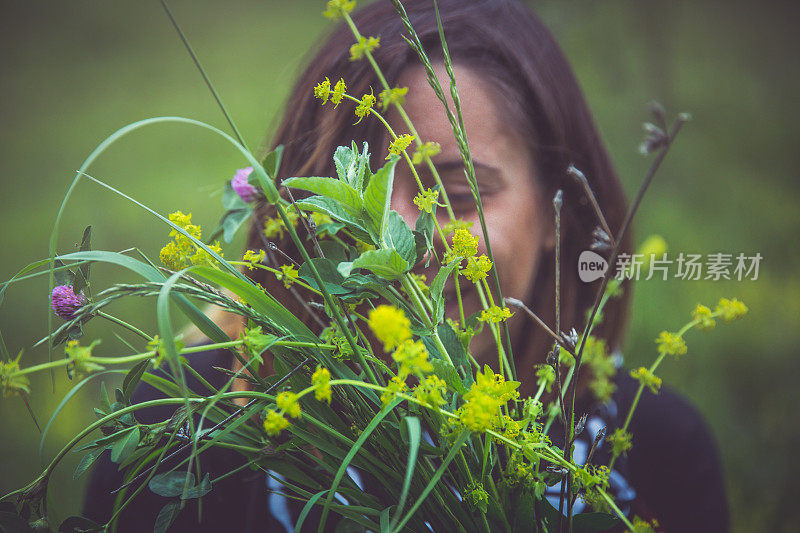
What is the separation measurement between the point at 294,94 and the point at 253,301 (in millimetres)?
484

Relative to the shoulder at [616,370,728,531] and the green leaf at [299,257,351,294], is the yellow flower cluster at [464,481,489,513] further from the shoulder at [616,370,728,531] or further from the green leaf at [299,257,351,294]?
the shoulder at [616,370,728,531]

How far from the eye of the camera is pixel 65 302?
0.28 m

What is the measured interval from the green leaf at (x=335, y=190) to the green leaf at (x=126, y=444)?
0.51 feet

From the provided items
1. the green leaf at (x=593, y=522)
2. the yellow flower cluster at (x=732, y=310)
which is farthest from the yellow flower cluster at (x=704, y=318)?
the green leaf at (x=593, y=522)

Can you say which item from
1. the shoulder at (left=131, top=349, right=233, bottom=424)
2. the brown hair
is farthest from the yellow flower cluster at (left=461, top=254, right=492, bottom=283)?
the shoulder at (left=131, top=349, right=233, bottom=424)

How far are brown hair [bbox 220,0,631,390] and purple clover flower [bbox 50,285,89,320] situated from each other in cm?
32

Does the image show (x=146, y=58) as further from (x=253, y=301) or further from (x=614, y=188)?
(x=253, y=301)

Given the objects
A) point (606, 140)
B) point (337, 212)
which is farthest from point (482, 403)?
point (606, 140)

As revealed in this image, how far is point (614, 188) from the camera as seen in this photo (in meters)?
0.81

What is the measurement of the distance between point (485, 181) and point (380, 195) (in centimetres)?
33

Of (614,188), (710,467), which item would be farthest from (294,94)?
(710,467)

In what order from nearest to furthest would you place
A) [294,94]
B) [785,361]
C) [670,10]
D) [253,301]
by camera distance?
1. [253,301]
2. [294,94]
3. [785,361]
4. [670,10]

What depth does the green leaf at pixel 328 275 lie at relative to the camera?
1.01ft

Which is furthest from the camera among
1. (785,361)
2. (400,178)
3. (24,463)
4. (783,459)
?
(785,361)
